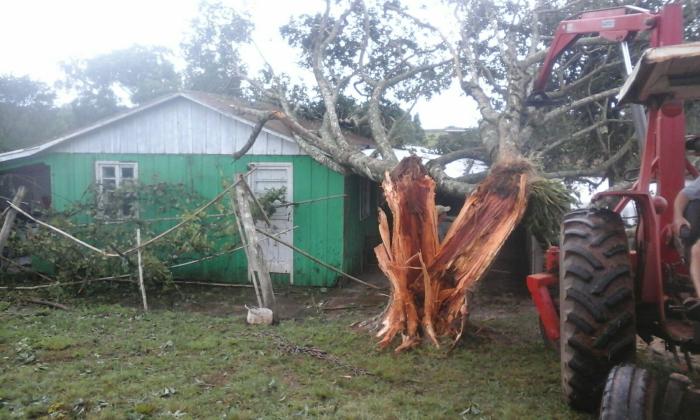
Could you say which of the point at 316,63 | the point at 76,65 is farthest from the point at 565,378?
the point at 76,65

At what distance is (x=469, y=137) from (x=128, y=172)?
7482 mm

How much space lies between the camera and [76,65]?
28.4m

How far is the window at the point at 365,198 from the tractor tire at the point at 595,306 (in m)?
8.66

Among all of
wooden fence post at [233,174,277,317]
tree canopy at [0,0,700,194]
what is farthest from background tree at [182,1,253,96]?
wooden fence post at [233,174,277,317]

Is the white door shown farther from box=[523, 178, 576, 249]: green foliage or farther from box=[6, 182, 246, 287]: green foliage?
box=[523, 178, 576, 249]: green foliage

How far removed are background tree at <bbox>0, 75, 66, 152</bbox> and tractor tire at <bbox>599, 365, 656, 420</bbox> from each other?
23.3 metres

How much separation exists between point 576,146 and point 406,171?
21.6ft

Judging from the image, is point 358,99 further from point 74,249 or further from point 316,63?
point 74,249

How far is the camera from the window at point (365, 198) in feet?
40.4

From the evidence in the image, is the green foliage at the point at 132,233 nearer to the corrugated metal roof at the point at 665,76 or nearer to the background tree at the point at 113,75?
the corrugated metal roof at the point at 665,76

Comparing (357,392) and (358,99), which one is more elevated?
(358,99)

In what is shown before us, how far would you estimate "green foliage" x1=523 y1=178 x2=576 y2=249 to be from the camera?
5.97 meters

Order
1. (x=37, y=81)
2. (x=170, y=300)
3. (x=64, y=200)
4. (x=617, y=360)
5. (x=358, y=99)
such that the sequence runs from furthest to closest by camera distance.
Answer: (x=37, y=81)
(x=358, y=99)
(x=64, y=200)
(x=170, y=300)
(x=617, y=360)

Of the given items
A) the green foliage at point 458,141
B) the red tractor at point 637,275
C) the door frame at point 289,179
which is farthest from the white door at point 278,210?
the red tractor at point 637,275
